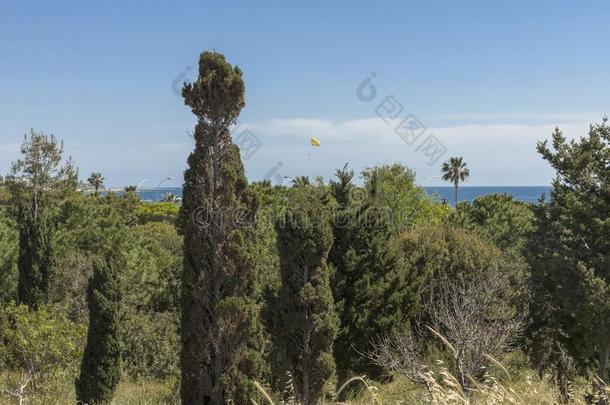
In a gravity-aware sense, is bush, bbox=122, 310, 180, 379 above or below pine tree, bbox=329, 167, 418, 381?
below

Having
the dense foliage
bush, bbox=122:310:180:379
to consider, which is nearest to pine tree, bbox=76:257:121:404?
the dense foliage

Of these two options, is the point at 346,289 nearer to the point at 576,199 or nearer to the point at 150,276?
the point at 576,199

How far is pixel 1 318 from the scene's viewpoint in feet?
82.8

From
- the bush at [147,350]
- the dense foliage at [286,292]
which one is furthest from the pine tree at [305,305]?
the bush at [147,350]

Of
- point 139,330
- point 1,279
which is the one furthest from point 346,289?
point 1,279

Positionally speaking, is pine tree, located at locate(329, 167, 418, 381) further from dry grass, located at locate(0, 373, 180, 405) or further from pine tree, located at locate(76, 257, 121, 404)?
pine tree, located at locate(76, 257, 121, 404)

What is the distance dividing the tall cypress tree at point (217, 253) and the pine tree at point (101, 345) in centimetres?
754

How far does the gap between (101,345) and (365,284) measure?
10140mm

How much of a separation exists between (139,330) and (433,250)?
1447 centimetres

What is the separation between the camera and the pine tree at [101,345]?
21.4m

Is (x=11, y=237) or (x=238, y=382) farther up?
(x=11, y=237)

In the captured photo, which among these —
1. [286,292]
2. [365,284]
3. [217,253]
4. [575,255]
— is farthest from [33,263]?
[575,255]

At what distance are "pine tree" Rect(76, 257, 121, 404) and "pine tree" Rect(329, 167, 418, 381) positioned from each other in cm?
839

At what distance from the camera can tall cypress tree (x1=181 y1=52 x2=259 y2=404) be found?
14.8 metres
